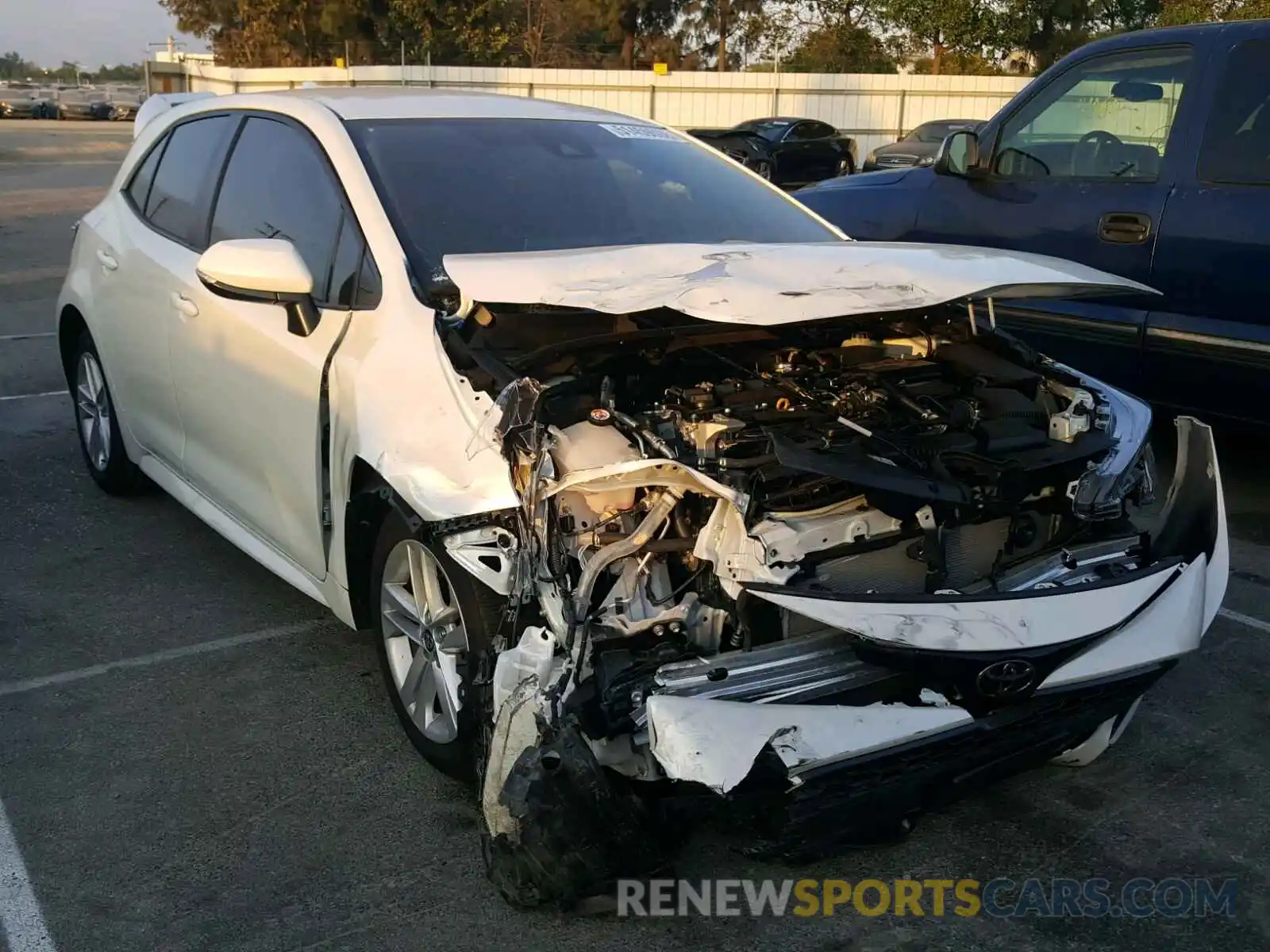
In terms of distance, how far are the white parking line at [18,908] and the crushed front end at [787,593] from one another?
1.03 meters

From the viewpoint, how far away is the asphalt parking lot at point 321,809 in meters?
2.64

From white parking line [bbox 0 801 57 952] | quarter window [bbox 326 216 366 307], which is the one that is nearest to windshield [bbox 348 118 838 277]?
quarter window [bbox 326 216 366 307]

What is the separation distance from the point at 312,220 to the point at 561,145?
0.92 metres

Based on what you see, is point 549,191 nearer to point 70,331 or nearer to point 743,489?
point 743,489

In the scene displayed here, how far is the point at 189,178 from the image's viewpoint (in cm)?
450

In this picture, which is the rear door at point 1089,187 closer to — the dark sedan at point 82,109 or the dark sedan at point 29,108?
the dark sedan at point 82,109

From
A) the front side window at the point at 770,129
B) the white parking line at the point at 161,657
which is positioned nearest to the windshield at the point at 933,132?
the front side window at the point at 770,129

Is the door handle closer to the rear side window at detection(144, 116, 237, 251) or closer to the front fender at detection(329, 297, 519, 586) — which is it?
the rear side window at detection(144, 116, 237, 251)

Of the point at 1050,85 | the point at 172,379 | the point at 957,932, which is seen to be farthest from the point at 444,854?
the point at 1050,85

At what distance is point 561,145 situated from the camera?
4074mm

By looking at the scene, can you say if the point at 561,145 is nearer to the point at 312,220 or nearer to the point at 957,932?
the point at 312,220

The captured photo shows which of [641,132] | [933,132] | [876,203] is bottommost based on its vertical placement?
[933,132]

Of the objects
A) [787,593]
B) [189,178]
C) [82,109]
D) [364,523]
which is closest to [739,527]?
[787,593]

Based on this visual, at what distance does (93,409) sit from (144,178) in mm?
1132
